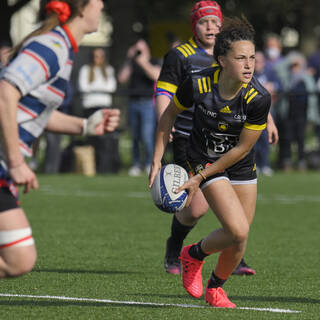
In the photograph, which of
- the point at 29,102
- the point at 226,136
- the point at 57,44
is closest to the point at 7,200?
the point at 29,102

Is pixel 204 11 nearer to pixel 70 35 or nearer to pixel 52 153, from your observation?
pixel 70 35

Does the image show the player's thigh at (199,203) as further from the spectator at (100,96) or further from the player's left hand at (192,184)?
the spectator at (100,96)

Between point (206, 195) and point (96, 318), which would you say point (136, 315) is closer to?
point (96, 318)

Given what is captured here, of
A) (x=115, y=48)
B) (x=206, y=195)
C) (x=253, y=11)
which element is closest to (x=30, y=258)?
(x=206, y=195)

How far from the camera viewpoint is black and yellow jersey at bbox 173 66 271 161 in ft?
22.1

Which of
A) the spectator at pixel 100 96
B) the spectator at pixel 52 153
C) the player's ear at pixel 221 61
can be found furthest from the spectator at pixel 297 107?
the player's ear at pixel 221 61

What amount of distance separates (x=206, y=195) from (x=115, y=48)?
23014mm

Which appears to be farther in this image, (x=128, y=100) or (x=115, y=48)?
(x=115, y=48)

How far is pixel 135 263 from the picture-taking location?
902 cm

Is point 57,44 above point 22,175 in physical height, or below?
above

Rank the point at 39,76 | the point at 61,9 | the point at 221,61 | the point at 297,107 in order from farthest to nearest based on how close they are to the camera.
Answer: the point at 297,107 < the point at 221,61 < the point at 61,9 < the point at 39,76

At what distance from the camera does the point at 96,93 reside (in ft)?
61.7

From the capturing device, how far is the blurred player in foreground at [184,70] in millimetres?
8430

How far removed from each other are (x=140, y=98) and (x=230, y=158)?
12.3m
